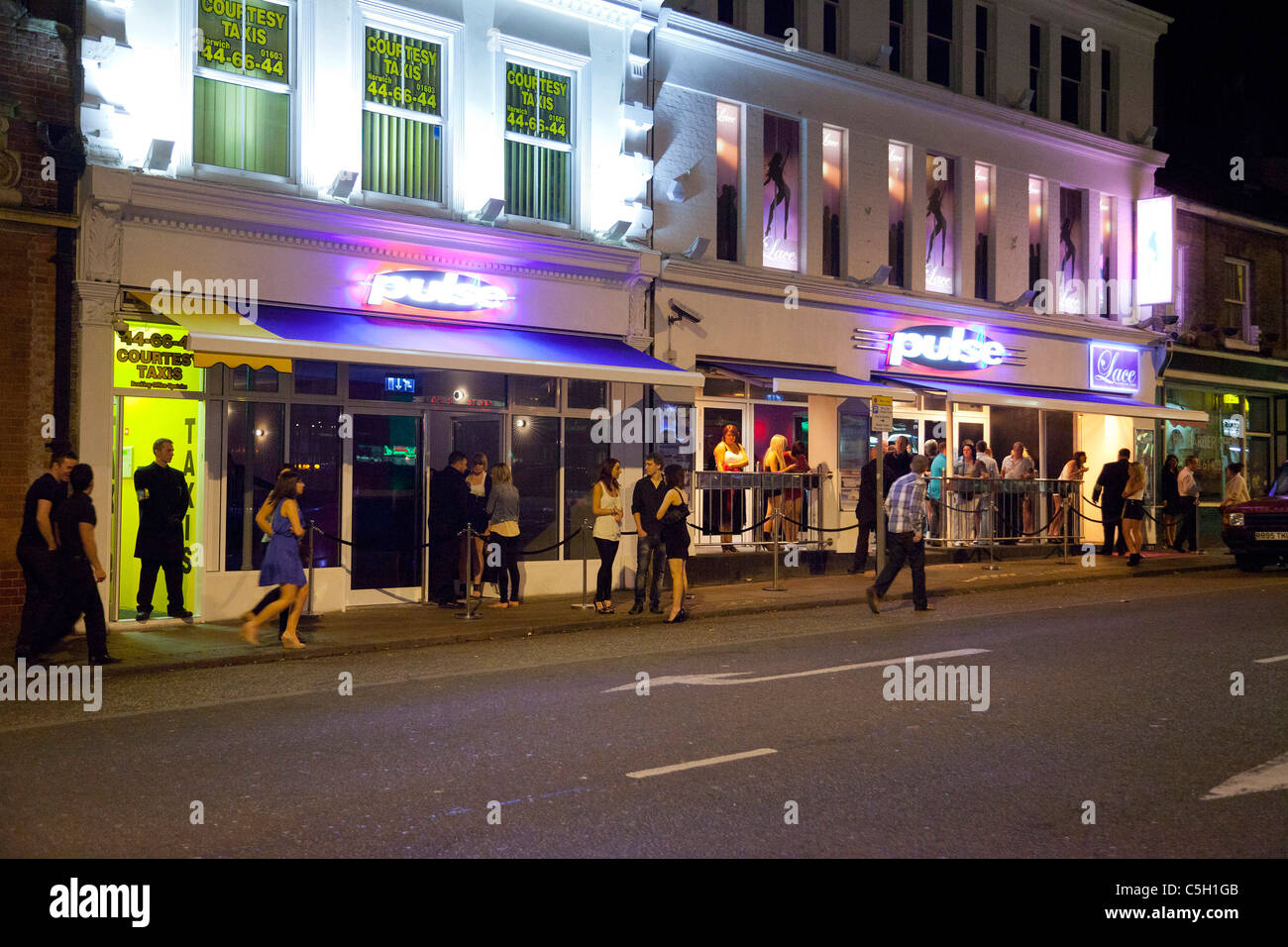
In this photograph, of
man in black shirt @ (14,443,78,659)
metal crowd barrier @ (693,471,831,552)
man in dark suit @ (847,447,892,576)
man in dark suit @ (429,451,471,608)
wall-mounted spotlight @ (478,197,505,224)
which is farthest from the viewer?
man in dark suit @ (847,447,892,576)

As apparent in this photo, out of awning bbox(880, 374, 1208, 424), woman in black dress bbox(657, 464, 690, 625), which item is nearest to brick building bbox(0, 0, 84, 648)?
woman in black dress bbox(657, 464, 690, 625)

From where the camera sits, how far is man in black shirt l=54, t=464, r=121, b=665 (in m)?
10.3

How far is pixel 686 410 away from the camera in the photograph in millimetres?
17922

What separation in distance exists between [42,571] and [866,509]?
39.5 ft

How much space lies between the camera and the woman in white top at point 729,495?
58.5 feet

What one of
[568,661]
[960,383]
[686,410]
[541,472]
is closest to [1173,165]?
[960,383]

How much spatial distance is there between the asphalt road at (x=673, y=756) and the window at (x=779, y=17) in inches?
471

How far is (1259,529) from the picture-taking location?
1856 cm

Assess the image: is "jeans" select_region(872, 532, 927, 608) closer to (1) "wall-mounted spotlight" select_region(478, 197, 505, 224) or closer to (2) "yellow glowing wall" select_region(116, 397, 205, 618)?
(1) "wall-mounted spotlight" select_region(478, 197, 505, 224)

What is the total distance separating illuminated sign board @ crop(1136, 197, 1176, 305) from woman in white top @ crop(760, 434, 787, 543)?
1064 cm

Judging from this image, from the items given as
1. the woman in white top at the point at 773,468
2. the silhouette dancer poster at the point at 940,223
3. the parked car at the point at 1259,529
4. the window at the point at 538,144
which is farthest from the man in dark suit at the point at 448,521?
the parked car at the point at 1259,529

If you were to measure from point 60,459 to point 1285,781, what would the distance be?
9995 mm

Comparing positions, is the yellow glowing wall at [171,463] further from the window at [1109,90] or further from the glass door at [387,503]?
the window at [1109,90]
